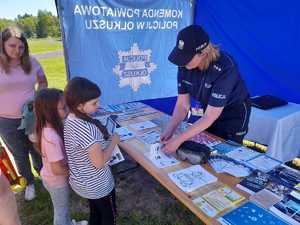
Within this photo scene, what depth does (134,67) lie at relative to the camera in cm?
303

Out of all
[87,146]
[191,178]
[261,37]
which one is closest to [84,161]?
[87,146]

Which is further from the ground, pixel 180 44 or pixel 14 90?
pixel 180 44

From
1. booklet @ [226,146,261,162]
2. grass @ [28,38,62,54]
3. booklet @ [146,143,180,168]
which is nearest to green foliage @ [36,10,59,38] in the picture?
grass @ [28,38,62,54]

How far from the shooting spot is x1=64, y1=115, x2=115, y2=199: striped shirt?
1251 mm

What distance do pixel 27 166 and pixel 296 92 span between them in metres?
2.85

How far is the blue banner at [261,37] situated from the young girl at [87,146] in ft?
7.32

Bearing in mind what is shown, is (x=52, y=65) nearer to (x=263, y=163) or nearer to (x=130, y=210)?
(x=130, y=210)

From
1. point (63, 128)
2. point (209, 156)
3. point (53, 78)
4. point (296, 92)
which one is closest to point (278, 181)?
point (209, 156)

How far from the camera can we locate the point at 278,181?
131 cm

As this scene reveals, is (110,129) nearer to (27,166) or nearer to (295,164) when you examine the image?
(27,166)

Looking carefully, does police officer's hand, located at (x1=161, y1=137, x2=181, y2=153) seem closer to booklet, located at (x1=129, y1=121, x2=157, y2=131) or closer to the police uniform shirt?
the police uniform shirt

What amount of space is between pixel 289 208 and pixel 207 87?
2.55 ft

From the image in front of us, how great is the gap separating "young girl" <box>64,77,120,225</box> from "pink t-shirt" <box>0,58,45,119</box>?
0.91m

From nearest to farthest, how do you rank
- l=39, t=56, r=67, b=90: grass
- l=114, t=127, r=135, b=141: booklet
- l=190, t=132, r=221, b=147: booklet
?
l=190, t=132, r=221, b=147: booklet, l=114, t=127, r=135, b=141: booklet, l=39, t=56, r=67, b=90: grass
